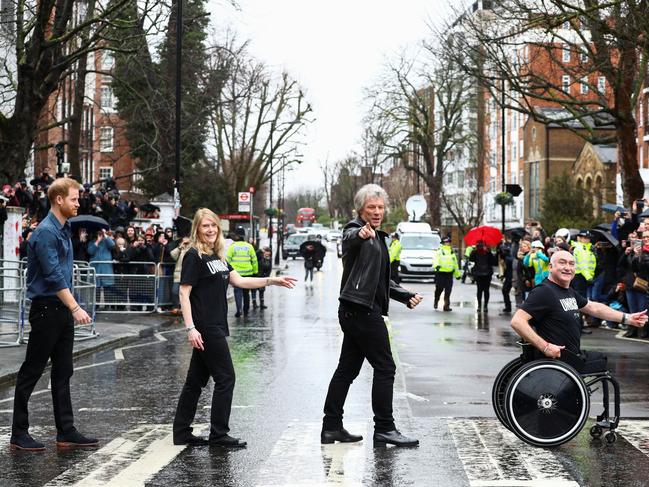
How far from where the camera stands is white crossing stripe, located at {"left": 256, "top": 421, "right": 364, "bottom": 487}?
22.2 ft

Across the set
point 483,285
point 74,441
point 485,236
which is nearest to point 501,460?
point 74,441

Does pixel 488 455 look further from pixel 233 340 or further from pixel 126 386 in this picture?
pixel 233 340

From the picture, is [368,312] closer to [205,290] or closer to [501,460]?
[205,290]

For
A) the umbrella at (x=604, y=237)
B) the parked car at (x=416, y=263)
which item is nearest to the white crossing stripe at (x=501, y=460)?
the umbrella at (x=604, y=237)

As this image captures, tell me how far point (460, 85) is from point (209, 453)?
197ft

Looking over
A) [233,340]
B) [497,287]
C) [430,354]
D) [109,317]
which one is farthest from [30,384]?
[497,287]

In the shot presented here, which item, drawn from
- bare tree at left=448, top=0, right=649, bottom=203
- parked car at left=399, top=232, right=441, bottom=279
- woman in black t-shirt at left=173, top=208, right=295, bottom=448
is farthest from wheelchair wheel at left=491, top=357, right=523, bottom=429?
parked car at left=399, top=232, right=441, bottom=279

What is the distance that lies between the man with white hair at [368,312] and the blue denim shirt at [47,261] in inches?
82.6

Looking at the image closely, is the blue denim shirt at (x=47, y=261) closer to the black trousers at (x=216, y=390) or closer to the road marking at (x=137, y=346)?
the black trousers at (x=216, y=390)

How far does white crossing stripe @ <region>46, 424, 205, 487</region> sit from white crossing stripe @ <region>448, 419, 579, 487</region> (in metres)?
2.07

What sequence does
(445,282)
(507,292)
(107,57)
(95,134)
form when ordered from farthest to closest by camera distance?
(95,134), (107,57), (507,292), (445,282)

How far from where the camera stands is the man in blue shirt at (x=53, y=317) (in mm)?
7949

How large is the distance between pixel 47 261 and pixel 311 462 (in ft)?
7.96

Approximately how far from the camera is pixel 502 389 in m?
8.06
